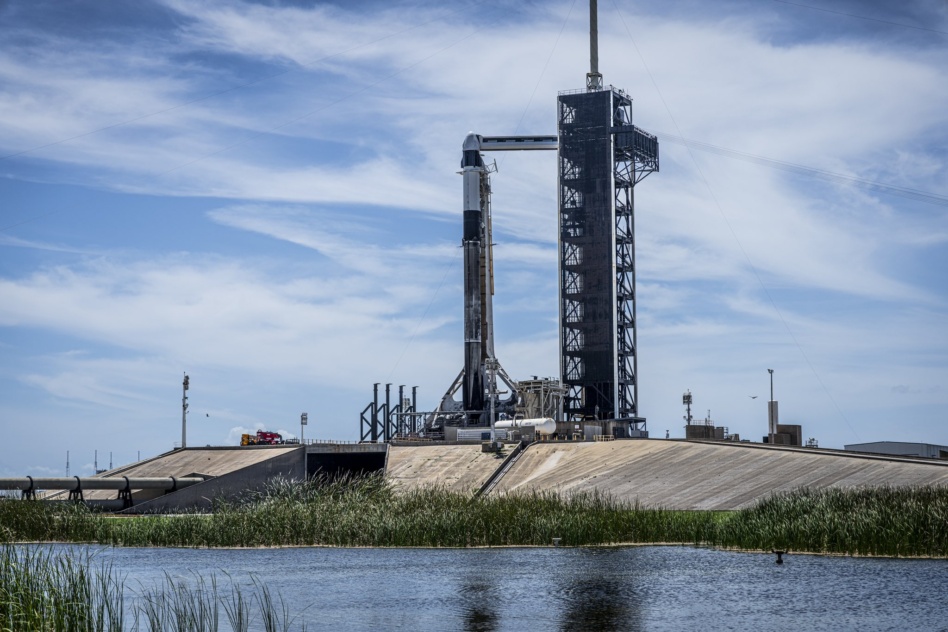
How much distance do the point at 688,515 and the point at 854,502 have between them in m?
10.1

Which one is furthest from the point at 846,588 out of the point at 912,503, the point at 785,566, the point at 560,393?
the point at 560,393

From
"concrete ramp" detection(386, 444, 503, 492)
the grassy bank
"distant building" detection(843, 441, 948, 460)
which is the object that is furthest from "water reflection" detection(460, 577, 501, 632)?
"distant building" detection(843, 441, 948, 460)

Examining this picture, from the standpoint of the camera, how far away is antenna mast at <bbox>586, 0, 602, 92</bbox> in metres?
103

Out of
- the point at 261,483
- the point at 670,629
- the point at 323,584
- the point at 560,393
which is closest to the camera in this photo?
the point at 670,629

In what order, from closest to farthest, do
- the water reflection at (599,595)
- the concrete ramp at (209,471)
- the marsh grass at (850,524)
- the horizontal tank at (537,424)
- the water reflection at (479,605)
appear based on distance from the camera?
the water reflection at (479,605)
the water reflection at (599,595)
the marsh grass at (850,524)
the concrete ramp at (209,471)
the horizontal tank at (537,424)

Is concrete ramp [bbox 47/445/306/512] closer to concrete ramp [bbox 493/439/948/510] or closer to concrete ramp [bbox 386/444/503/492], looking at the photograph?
concrete ramp [bbox 386/444/503/492]

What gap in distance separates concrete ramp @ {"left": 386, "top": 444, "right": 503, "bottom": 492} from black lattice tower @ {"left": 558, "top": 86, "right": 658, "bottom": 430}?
1953 centimetres

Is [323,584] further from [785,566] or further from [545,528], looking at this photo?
[785,566]

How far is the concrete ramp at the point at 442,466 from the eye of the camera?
72125mm

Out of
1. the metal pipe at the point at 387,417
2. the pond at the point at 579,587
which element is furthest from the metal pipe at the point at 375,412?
the pond at the point at 579,587

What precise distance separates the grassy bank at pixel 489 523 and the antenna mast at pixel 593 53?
202 ft

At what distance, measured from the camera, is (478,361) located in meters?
97.6

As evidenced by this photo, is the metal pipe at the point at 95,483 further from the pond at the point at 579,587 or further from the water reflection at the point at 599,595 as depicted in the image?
the water reflection at the point at 599,595

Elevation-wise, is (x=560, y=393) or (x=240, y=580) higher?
(x=560, y=393)
